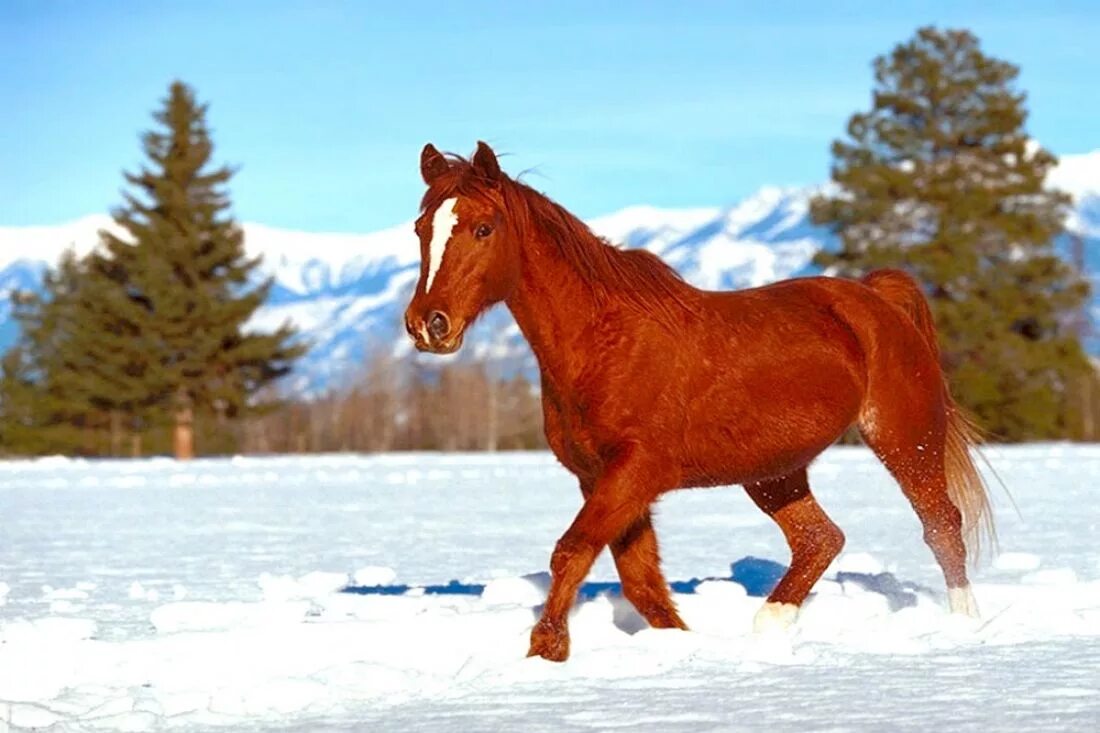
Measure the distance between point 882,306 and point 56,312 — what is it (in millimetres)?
43549

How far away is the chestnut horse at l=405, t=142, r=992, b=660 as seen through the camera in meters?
5.39

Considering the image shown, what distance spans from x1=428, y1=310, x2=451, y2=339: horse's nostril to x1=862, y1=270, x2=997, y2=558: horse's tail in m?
2.75

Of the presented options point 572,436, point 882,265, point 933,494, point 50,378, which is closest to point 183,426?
point 50,378

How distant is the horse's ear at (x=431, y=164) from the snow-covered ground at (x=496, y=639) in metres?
1.81

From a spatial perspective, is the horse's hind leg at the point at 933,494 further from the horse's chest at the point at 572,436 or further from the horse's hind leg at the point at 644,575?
the horse's chest at the point at 572,436

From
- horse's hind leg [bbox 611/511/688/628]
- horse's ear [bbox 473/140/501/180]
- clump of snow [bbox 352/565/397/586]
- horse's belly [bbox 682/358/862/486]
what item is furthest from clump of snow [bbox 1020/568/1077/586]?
horse's ear [bbox 473/140/501/180]

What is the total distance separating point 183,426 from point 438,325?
3256cm

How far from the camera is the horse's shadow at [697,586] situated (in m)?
6.57

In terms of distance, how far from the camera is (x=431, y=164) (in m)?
5.65

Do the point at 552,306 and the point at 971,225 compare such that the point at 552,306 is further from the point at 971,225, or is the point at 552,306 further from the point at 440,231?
the point at 971,225

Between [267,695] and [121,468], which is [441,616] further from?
[121,468]

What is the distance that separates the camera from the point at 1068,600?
21.9 feet

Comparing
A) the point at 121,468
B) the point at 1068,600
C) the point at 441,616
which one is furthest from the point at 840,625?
the point at 121,468

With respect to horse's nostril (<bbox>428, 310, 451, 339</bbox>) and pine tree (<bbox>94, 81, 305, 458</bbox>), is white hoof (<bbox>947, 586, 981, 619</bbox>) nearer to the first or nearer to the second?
horse's nostril (<bbox>428, 310, 451, 339</bbox>)
